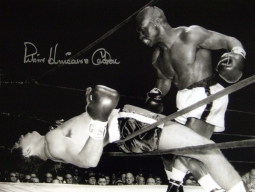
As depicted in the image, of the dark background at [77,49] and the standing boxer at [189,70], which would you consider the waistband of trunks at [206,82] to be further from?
the dark background at [77,49]

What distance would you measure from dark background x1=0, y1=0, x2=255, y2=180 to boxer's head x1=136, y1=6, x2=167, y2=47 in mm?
50

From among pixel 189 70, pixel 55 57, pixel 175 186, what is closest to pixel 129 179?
pixel 175 186

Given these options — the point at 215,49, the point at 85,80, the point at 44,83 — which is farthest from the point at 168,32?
the point at 44,83

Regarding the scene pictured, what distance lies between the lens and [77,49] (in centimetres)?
166

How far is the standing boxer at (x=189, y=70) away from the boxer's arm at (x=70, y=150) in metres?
0.34

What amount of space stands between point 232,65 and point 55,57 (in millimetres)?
866

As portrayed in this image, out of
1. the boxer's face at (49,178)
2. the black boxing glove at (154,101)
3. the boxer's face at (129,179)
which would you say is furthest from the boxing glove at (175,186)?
the boxer's face at (49,178)

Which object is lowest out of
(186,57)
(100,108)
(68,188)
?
(68,188)

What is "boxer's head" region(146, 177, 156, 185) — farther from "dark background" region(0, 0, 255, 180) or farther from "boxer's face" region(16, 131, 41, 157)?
"boxer's face" region(16, 131, 41, 157)

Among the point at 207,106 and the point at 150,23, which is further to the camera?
the point at 150,23

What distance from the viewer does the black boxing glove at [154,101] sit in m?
1.51

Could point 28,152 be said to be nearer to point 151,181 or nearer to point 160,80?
point 151,181

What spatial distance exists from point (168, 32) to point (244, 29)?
361mm

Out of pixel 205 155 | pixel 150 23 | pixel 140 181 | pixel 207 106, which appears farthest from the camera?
pixel 140 181
